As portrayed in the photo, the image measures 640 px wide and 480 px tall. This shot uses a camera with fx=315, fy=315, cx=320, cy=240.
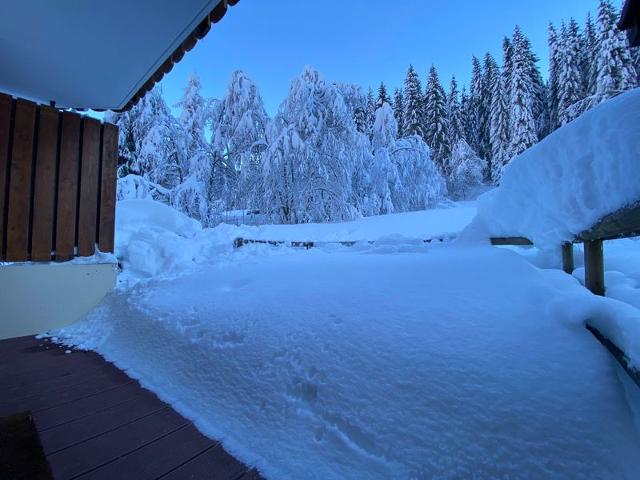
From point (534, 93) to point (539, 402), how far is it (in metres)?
26.9

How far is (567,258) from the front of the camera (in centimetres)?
235

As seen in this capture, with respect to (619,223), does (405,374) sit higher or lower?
lower

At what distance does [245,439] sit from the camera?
1.29 metres

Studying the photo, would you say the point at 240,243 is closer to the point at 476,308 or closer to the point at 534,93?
the point at 476,308

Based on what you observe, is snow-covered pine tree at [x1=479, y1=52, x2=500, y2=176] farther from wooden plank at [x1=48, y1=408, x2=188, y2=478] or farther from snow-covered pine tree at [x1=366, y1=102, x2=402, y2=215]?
wooden plank at [x1=48, y1=408, x2=188, y2=478]

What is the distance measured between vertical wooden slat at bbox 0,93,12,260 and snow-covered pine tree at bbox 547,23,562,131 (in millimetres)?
25410

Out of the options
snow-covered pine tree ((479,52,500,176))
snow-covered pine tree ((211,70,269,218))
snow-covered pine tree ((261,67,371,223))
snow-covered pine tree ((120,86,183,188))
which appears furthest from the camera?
snow-covered pine tree ((479,52,500,176))

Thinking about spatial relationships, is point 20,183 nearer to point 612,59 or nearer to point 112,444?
point 112,444

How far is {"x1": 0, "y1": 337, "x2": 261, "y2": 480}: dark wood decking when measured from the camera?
1154mm

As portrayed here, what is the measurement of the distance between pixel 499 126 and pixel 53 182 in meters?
23.8

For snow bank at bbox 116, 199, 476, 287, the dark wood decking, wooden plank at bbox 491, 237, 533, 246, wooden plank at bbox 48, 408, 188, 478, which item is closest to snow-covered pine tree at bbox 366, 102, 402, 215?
snow bank at bbox 116, 199, 476, 287

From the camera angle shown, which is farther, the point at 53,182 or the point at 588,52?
the point at 588,52

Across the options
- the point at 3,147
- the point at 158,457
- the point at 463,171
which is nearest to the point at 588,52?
the point at 463,171

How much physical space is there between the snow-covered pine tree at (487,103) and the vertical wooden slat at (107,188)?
25.0 metres
